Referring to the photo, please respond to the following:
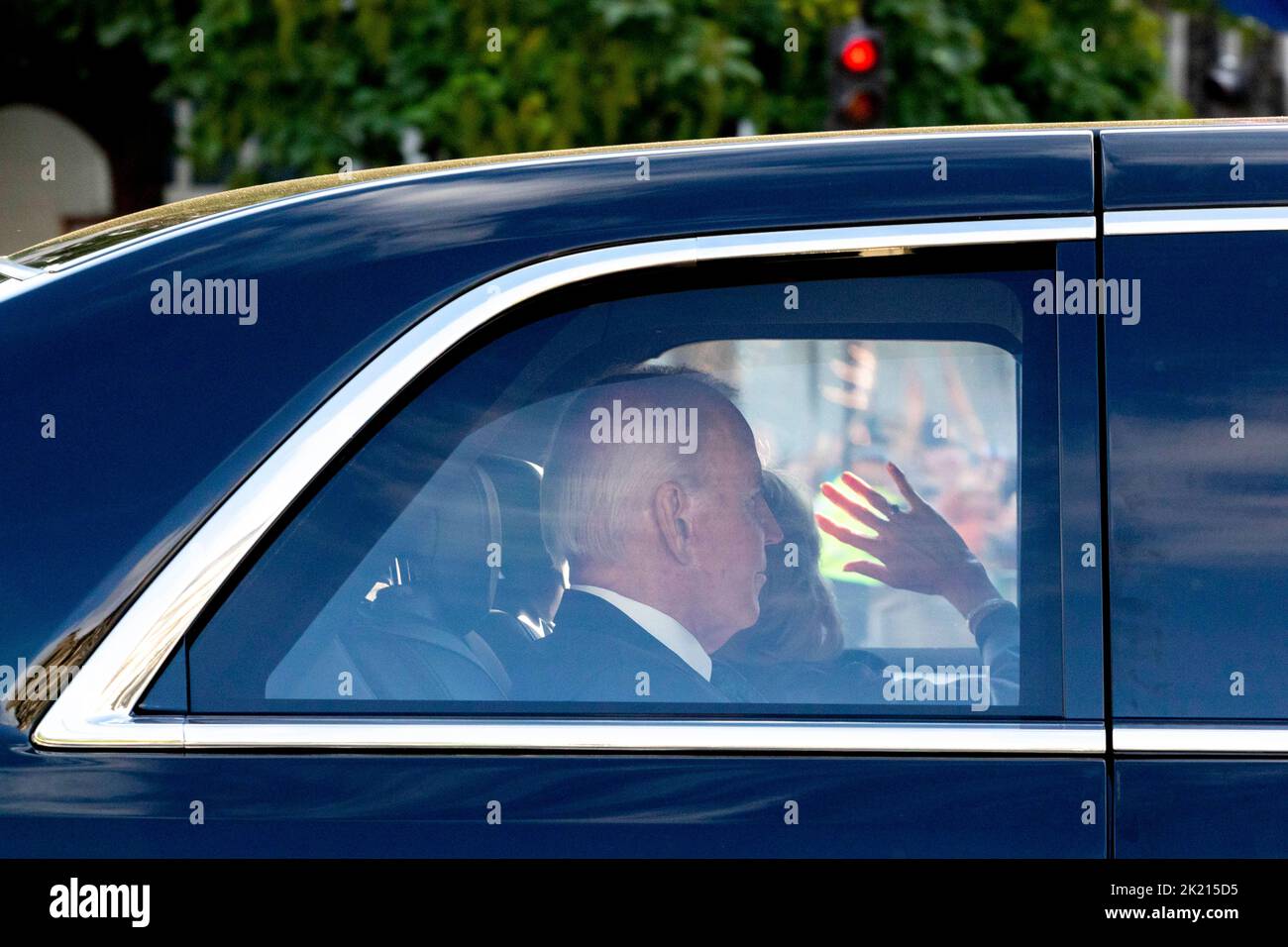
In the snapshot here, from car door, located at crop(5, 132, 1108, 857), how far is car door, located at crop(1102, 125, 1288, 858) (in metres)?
0.03

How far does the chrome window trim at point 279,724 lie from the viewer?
1.55 meters

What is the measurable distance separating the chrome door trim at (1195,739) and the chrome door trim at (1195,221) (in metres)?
0.48

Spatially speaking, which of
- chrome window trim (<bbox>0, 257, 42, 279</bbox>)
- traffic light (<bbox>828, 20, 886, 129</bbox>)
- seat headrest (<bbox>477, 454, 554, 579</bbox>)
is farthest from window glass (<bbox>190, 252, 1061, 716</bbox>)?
traffic light (<bbox>828, 20, 886, 129</bbox>)

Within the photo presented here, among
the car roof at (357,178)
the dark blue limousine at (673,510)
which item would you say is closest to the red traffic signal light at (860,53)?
the car roof at (357,178)

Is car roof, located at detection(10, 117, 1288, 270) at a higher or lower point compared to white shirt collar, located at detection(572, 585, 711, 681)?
higher

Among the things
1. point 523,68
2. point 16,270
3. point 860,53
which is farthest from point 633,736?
point 523,68

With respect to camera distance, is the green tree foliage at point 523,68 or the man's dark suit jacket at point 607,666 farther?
the green tree foliage at point 523,68

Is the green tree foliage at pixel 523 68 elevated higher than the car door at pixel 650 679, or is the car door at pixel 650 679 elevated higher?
the green tree foliage at pixel 523 68

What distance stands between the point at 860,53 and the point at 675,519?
5327 millimetres

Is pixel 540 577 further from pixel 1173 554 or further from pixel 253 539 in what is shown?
pixel 1173 554

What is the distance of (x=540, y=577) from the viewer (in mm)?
1681

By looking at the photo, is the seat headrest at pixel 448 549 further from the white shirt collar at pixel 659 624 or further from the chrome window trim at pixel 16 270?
the chrome window trim at pixel 16 270

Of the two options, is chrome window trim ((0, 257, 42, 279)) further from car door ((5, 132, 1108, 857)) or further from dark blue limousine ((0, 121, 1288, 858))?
car door ((5, 132, 1108, 857))

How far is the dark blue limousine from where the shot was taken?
1539mm
